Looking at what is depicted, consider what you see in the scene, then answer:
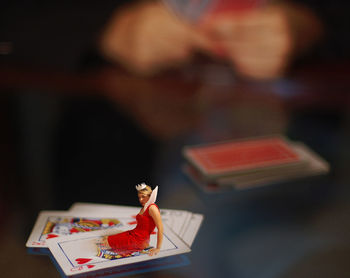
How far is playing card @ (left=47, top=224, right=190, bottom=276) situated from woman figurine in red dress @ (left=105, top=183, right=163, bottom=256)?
2cm

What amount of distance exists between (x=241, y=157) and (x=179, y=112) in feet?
2.21

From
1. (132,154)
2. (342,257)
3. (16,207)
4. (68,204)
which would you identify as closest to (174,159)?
(132,154)

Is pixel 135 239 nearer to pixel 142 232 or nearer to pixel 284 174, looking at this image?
pixel 142 232

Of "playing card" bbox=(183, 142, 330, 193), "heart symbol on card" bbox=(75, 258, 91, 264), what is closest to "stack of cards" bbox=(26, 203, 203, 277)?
"heart symbol on card" bbox=(75, 258, 91, 264)

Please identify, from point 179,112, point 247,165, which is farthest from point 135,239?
point 179,112

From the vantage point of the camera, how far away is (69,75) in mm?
2787

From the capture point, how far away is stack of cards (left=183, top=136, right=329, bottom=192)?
54.1 inches

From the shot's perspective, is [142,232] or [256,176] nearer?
[142,232]

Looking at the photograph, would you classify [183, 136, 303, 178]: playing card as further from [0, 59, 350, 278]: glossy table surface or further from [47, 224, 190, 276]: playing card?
[47, 224, 190, 276]: playing card

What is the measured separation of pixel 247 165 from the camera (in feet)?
4.68

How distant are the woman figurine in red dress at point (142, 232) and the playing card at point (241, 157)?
0.43 m

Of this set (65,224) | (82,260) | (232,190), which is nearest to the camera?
(82,260)

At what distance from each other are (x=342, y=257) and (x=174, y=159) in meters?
0.67

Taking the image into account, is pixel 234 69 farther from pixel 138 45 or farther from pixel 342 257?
pixel 342 257
